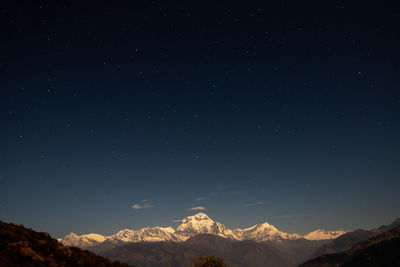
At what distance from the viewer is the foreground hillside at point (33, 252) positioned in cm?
1914

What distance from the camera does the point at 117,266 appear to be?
27281 mm

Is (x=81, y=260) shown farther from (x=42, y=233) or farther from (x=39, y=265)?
(x=42, y=233)

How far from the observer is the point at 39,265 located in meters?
19.1

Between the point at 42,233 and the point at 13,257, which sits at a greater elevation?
the point at 42,233

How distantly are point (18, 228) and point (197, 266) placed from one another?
1800 cm

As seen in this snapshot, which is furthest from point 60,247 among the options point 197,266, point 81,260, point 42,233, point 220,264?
point 220,264

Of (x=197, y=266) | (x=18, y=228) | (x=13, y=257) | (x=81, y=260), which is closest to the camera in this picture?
(x=13, y=257)

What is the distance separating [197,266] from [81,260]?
37.5 ft

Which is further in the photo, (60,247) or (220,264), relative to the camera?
(220,264)

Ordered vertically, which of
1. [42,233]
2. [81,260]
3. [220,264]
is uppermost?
[42,233]

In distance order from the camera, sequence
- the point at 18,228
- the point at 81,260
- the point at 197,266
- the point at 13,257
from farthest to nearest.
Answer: the point at 197,266, the point at 18,228, the point at 81,260, the point at 13,257

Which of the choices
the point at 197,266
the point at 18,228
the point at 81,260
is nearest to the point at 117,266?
the point at 81,260

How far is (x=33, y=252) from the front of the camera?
20.1 metres

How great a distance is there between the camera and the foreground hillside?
1914cm
